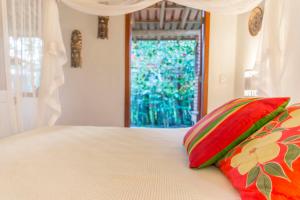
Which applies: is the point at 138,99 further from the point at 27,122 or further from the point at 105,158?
the point at 105,158

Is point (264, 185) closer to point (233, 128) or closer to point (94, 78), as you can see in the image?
point (233, 128)

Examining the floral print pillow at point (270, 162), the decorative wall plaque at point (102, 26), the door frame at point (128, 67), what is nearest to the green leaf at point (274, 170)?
the floral print pillow at point (270, 162)

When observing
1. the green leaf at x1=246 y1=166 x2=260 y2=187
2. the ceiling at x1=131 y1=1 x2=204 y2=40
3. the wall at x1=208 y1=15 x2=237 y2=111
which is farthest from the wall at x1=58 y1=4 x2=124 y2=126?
the green leaf at x1=246 y1=166 x2=260 y2=187

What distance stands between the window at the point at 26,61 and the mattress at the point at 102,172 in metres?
0.52

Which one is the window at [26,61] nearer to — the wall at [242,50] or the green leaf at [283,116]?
the green leaf at [283,116]

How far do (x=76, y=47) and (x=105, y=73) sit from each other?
48 centimetres

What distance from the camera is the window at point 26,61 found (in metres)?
1.54

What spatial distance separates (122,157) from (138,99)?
4.59m

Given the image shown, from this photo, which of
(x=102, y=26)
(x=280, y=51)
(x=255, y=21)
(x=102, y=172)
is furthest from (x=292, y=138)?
(x=102, y=26)

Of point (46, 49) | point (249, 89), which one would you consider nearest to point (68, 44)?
point (46, 49)

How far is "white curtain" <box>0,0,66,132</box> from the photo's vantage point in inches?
59.1

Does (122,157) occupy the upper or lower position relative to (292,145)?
lower

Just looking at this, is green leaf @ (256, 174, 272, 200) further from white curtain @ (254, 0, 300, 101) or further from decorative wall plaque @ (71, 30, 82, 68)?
decorative wall plaque @ (71, 30, 82, 68)

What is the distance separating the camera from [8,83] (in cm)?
149
